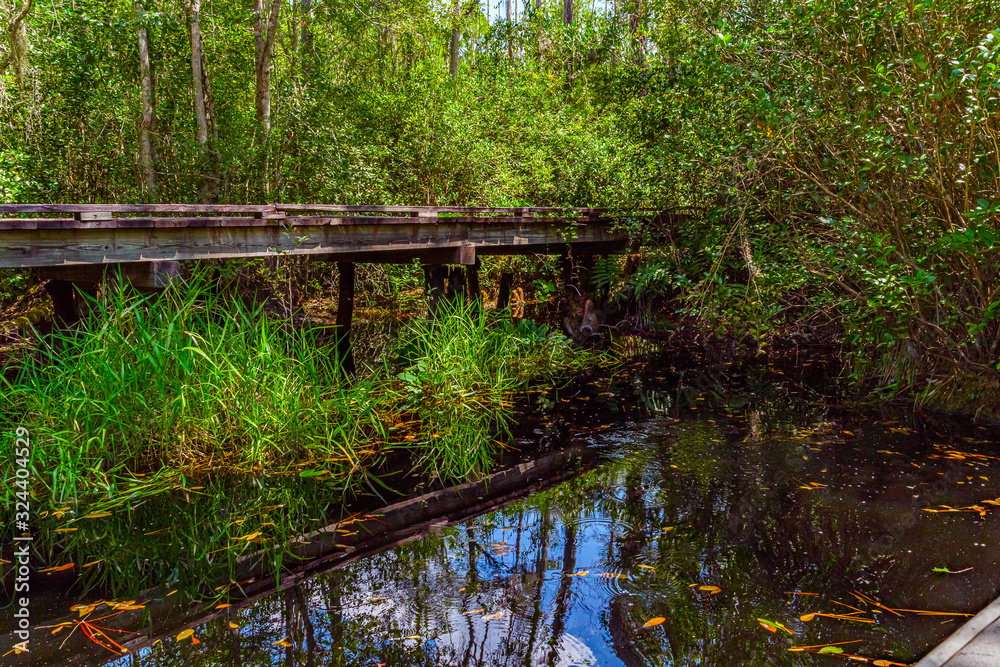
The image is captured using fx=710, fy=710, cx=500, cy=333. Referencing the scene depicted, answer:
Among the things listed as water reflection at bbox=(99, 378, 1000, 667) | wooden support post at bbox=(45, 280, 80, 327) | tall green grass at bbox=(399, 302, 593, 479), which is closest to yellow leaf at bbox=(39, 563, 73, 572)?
water reflection at bbox=(99, 378, 1000, 667)

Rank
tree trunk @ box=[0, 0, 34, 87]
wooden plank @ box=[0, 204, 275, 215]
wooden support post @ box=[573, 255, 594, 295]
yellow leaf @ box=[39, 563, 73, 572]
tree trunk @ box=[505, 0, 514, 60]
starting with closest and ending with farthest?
yellow leaf @ box=[39, 563, 73, 572], wooden plank @ box=[0, 204, 275, 215], tree trunk @ box=[0, 0, 34, 87], wooden support post @ box=[573, 255, 594, 295], tree trunk @ box=[505, 0, 514, 60]

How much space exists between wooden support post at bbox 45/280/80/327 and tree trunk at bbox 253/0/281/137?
16.2 ft

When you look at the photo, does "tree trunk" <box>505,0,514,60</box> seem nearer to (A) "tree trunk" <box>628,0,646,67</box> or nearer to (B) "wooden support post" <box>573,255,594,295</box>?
(A) "tree trunk" <box>628,0,646,67</box>

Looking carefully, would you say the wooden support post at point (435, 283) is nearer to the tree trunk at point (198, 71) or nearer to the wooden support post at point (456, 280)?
the wooden support post at point (456, 280)

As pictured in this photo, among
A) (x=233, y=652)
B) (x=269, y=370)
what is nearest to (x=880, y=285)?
(x=269, y=370)

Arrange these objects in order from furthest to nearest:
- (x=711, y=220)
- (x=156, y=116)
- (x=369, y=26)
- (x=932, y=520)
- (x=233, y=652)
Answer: (x=369, y=26) < (x=156, y=116) < (x=711, y=220) < (x=932, y=520) < (x=233, y=652)

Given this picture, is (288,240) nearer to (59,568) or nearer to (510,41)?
(59,568)

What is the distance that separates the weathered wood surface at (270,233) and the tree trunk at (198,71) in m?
3.41

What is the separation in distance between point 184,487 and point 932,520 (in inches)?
196

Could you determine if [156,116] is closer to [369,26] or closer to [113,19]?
[113,19]

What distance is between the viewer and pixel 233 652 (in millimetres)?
3223

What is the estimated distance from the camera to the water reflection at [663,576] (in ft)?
10.6

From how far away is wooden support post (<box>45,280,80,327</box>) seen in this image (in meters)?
7.46

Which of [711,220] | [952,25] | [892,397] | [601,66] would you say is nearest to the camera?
[952,25]
